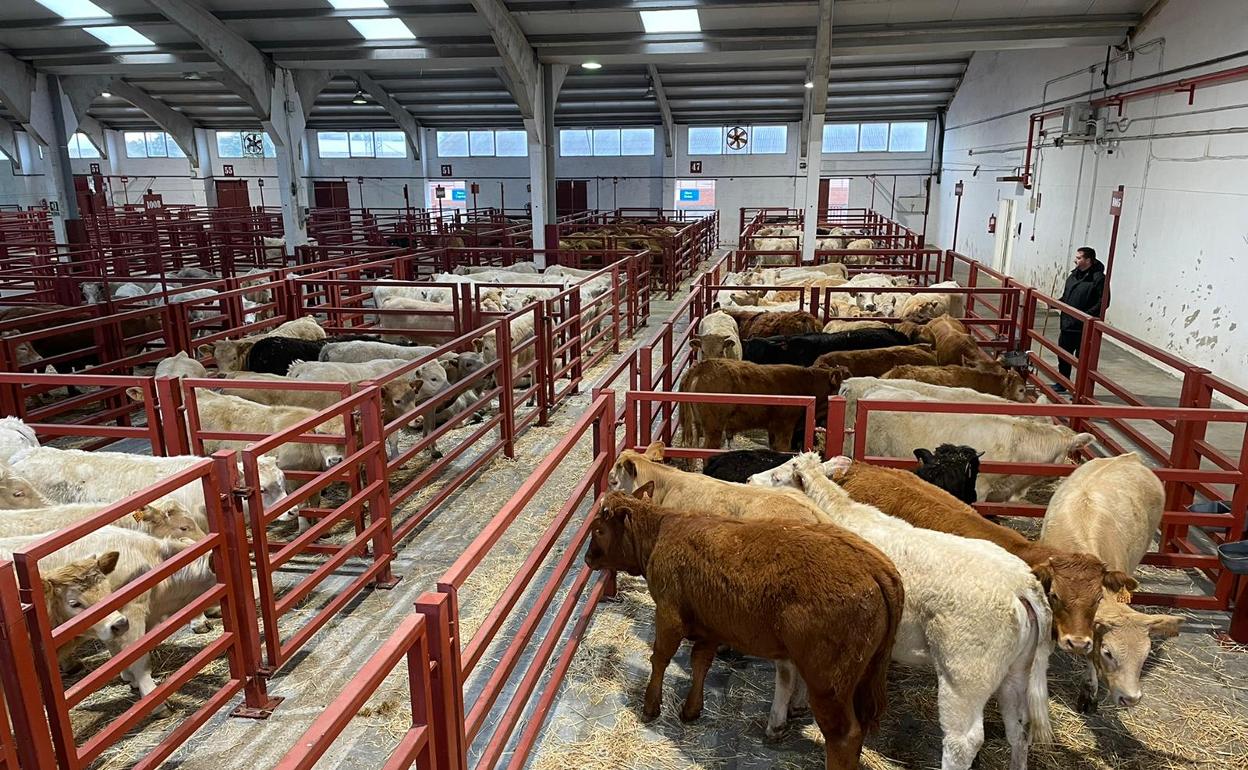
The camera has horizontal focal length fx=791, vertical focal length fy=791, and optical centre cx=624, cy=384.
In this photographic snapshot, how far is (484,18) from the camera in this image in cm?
1241

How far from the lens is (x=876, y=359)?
24.8ft

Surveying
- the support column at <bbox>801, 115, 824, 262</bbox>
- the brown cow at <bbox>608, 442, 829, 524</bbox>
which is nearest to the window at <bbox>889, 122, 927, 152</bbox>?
the support column at <bbox>801, 115, 824, 262</bbox>

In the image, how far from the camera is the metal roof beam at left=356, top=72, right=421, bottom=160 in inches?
933

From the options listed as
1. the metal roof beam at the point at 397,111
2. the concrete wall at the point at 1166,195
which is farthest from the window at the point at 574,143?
the concrete wall at the point at 1166,195

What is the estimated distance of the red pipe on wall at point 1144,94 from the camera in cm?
956

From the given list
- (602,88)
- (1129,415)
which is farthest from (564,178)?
(1129,415)

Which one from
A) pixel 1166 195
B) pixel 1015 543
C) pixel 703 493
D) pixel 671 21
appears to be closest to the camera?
pixel 1015 543

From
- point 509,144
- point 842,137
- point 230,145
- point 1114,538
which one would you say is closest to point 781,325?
point 1114,538

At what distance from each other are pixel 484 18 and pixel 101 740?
11.8 m

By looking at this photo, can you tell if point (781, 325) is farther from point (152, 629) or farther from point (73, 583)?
point (73, 583)

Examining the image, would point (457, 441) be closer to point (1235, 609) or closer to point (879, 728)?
point (879, 728)

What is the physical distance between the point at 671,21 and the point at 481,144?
18.1 metres

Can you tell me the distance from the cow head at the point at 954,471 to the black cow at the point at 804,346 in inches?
130

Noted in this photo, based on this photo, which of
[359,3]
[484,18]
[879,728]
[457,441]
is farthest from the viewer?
[359,3]
